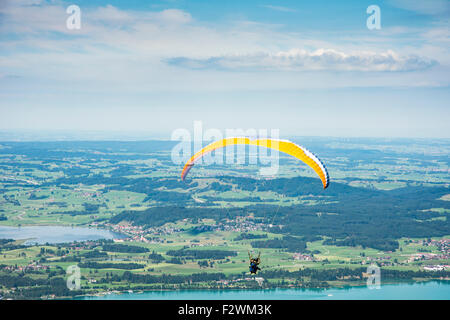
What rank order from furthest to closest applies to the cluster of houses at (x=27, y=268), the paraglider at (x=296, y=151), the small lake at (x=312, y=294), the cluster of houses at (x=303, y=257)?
1. the cluster of houses at (x=303, y=257)
2. the cluster of houses at (x=27, y=268)
3. the small lake at (x=312, y=294)
4. the paraglider at (x=296, y=151)

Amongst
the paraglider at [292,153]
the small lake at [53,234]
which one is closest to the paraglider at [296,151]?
the paraglider at [292,153]

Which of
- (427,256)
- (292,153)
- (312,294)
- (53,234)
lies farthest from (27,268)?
(427,256)

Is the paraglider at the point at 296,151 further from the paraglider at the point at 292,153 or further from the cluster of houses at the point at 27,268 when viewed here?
the cluster of houses at the point at 27,268
